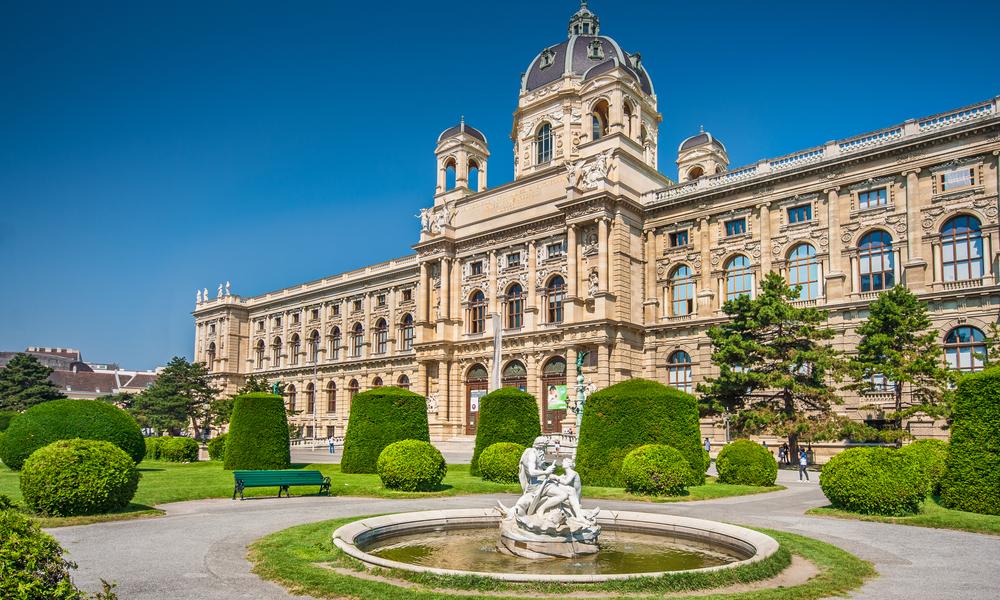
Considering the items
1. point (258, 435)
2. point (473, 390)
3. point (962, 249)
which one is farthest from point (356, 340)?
point (962, 249)

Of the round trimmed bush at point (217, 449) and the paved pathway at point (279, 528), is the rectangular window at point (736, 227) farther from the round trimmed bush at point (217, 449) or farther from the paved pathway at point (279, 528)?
the round trimmed bush at point (217, 449)

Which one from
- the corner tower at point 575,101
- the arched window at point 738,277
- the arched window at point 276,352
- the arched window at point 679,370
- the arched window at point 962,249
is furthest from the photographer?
the arched window at point 276,352

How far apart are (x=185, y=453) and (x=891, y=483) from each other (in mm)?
32866

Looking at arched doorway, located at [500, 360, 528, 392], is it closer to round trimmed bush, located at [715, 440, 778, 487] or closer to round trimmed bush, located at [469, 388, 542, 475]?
round trimmed bush, located at [469, 388, 542, 475]

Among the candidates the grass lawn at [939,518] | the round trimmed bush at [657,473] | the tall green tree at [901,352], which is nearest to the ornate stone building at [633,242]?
the tall green tree at [901,352]

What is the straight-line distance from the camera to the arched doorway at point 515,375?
5203cm

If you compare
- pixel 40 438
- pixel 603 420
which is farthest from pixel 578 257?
pixel 40 438

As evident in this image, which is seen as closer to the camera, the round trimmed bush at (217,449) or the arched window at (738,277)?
the round trimmed bush at (217,449)

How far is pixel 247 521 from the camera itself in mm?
16719

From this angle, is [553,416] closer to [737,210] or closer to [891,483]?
[737,210]

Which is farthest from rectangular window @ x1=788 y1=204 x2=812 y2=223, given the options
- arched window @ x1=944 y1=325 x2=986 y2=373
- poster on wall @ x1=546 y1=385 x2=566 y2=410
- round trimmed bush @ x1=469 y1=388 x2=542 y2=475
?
round trimmed bush @ x1=469 y1=388 x2=542 y2=475

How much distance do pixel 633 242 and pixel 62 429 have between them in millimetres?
35031

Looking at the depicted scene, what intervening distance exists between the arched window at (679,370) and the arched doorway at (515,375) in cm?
1006

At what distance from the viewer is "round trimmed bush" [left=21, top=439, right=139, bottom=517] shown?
1584 centimetres
